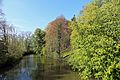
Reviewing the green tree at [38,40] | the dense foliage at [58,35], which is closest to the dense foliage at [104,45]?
the dense foliage at [58,35]

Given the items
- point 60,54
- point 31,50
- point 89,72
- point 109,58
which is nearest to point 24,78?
point 89,72

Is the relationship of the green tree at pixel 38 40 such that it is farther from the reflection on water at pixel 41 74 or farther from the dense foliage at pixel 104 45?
the dense foliage at pixel 104 45

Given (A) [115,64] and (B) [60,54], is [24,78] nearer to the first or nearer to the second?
(A) [115,64]

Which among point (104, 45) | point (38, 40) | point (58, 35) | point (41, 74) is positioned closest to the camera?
point (104, 45)

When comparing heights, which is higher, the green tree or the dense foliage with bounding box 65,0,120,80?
the green tree

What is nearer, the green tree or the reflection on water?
the reflection on water

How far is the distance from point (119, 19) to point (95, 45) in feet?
6.58

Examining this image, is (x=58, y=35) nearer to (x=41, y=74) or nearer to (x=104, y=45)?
(x=41, y=74)

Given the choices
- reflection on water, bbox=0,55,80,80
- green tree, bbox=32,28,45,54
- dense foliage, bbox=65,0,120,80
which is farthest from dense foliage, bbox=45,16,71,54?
dense foliage, bbox=65,0,120,80

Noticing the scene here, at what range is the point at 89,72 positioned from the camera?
47.5 ft

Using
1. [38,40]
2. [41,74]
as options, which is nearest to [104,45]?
[41,74]

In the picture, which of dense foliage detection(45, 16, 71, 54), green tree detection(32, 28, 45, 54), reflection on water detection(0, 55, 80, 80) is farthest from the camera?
green tree detection(32, 28, 45, 54)

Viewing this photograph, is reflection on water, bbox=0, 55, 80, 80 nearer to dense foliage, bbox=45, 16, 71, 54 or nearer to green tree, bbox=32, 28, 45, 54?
dense foliage, bbox=45, 16, 71, 54

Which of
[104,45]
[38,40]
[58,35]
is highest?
[38,40]
